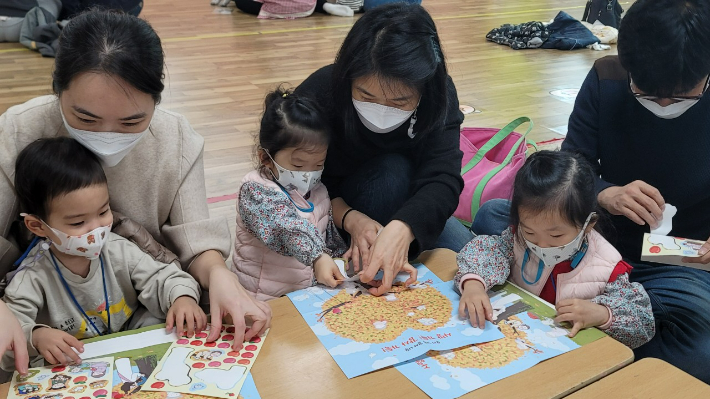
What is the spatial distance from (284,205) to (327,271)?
23 centimetres

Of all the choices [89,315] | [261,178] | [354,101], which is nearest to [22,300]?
[89,315]

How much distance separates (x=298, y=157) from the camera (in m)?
1.61

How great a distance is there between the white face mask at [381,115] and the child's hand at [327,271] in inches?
13.8

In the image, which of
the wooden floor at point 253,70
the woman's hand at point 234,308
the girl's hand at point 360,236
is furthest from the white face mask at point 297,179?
the wooden floor at point 253,70

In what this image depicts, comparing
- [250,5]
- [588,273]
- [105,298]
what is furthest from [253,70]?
[588,273]

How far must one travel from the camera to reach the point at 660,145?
1724 mm

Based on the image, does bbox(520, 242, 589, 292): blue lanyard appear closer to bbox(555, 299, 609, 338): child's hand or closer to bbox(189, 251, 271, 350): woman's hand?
bbox(555, 299, 609, 338): child's hand

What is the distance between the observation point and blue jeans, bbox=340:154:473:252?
1783 mm

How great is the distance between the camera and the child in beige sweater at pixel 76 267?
1.24m

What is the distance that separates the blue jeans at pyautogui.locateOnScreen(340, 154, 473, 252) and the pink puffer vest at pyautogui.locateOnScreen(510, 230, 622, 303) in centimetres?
40

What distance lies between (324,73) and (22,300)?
933 millimetres

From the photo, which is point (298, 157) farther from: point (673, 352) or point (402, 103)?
point (673, 352)

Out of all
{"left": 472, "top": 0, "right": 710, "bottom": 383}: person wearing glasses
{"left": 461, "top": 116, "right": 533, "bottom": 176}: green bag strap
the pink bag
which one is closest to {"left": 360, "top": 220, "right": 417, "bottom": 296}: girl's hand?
{"left": 472, "top": 0, "right": 710, "bottom": 383}: person wearing glasses

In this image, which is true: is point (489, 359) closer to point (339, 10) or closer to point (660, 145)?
point (660, 145)
